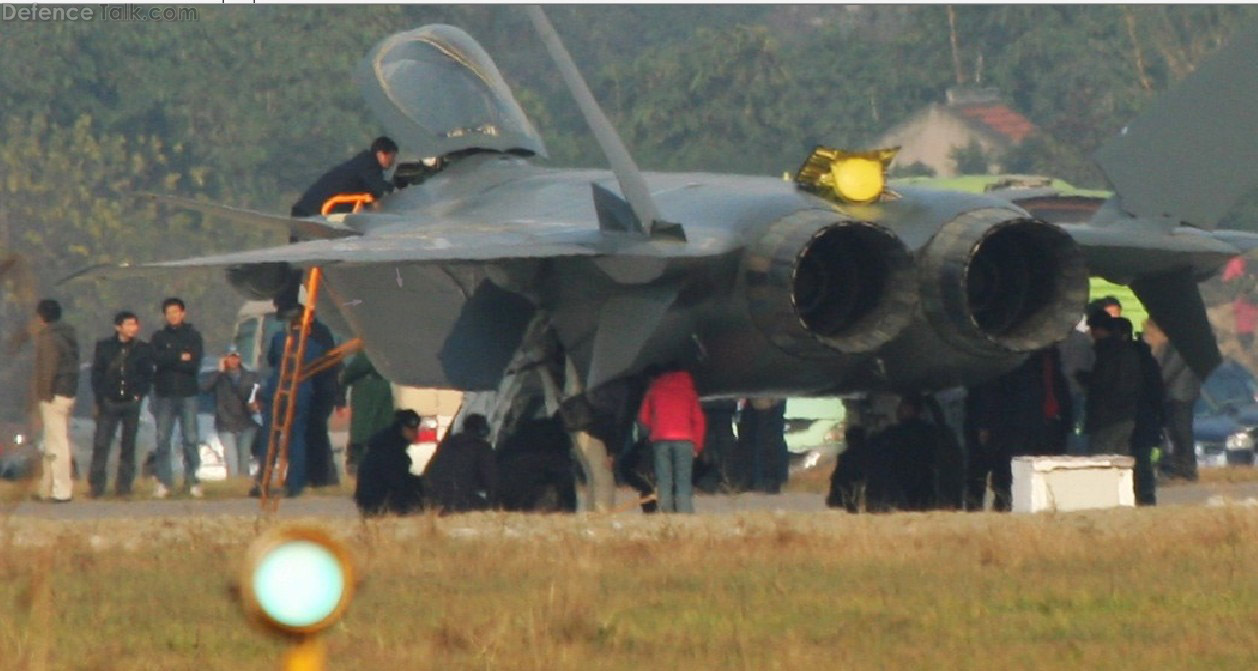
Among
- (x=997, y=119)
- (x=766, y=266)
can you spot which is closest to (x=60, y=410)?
(x=766, y=266)

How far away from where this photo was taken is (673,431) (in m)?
18.0

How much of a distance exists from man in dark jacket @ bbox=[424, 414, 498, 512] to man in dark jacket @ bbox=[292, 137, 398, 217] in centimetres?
314

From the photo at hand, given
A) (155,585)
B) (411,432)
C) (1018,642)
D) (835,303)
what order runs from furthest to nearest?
Result: (411,432)
(835,303)
(155,585)
(1018,642)

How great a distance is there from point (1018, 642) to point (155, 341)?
45.6ft

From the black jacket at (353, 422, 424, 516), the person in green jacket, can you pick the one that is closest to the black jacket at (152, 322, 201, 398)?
the person in green jacket

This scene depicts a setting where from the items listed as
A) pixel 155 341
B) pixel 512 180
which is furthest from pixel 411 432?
pixel 155 341

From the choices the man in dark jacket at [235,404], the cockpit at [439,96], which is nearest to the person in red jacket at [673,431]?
the cockpit at [439,96]

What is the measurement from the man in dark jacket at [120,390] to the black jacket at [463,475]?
571 centimetres

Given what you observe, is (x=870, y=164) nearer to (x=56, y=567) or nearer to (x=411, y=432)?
(x=411, y=432)

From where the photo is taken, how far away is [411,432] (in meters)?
19.1

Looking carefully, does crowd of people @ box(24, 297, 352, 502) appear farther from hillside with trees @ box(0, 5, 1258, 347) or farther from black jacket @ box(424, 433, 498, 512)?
hillside with trees @ box(0, 5, 1258, 347)

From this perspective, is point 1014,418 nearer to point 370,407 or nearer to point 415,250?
point 415,250

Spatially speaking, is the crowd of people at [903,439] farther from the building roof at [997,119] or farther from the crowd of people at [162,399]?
the building roof at [997,119]

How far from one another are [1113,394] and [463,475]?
4.49m
